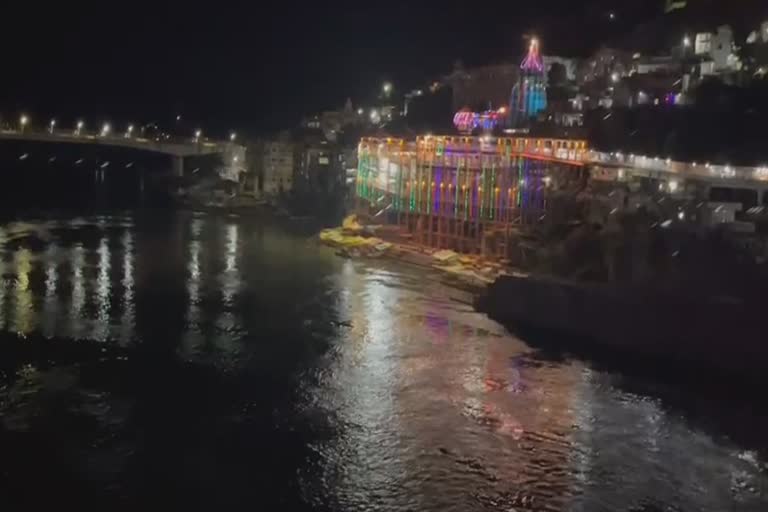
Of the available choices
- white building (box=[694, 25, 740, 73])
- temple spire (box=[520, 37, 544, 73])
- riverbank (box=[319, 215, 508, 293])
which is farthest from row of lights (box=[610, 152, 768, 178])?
temple spire (box=[520, 37, 544, 73])

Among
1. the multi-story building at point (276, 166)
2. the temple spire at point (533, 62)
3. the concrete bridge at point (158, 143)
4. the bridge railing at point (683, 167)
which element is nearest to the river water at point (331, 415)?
the bridge railing at point (683, 167)

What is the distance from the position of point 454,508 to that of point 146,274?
13.5 metres

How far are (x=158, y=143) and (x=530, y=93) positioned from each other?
2334cm

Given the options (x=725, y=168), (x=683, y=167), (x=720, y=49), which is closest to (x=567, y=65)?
(x=720, y=49)

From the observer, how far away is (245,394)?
11281 millimetres

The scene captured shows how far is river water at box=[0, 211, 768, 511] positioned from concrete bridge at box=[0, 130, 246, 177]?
26861 mm

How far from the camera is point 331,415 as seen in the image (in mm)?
10570

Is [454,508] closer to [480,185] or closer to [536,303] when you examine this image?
[536,303]

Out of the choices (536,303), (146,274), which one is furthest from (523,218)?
(146,274)

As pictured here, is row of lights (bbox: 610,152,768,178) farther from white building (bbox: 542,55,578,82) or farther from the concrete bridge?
the concrete bridge

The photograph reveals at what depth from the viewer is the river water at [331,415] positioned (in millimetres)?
8516

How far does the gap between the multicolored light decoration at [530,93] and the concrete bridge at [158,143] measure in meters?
20.1

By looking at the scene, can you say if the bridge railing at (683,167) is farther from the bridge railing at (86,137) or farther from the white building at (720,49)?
the bridge railing at (86,137)

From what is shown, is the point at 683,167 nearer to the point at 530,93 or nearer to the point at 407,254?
the point at 407,254
